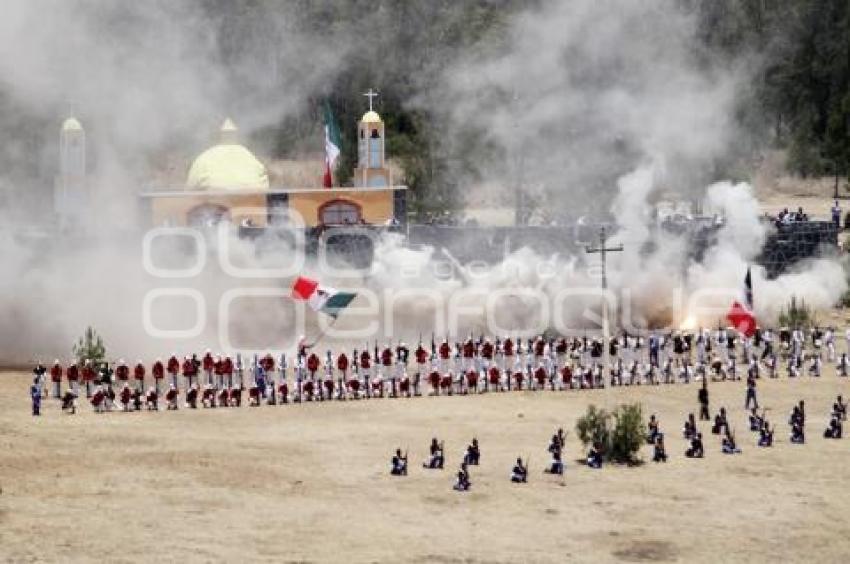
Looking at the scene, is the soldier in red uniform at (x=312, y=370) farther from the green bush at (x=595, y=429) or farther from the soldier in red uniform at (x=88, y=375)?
the green bush at (x=595, y=429)

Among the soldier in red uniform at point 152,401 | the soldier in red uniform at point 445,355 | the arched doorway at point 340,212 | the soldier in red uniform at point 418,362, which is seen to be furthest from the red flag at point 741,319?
the arched doorway at point 340,212

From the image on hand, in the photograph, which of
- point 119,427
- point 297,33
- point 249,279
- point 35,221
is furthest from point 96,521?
point 297,33

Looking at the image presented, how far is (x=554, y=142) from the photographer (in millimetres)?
83500

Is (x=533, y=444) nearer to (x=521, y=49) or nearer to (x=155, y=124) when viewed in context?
(x=521, y=49)

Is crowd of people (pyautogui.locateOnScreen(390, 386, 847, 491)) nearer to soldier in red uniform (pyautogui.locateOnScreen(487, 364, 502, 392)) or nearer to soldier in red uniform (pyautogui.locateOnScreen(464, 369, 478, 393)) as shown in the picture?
soldier in red uniform (pyautogui.locateOnScreen(487, 364, 502, 392))

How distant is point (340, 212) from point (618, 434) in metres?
34.4

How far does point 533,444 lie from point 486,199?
184 feet

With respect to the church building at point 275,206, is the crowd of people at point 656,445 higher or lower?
lower

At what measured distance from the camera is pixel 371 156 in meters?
78.4

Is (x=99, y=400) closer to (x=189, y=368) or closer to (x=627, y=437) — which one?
(x=189, y=368)

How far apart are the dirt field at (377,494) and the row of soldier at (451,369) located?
1.78 meters

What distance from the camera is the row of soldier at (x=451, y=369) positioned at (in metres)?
51.4

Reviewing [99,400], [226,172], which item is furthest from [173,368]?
[226,172]

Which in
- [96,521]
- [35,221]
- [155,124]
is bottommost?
[96,521]
